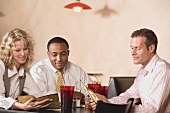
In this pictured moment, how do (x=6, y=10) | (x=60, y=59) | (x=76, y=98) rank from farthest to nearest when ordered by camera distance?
(x=6, y=10)
(x=60, y=59)
(x=76, y=98)

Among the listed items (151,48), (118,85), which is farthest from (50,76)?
(151,48)

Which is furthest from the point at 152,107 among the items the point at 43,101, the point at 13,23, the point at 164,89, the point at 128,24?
the point at 13,23

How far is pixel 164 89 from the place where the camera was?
234 cm

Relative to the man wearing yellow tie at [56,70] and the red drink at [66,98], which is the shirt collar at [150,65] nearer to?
the red drink at [66,98]

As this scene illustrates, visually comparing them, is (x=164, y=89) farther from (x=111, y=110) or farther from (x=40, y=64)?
(x=40, y=64)

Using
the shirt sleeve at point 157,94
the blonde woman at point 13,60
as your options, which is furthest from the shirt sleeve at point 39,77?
the shirt sleeve at point 157,94

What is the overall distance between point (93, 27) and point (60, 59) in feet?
9.75

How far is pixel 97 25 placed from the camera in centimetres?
624

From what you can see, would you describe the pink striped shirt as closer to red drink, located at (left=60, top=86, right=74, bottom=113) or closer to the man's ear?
the man's ear

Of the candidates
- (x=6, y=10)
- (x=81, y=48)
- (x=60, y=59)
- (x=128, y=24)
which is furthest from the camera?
(x=6, y=10)

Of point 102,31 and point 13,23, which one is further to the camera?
point 13,23

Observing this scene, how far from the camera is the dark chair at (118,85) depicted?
377 centimetres

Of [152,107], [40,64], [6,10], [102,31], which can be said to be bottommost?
[152,107]

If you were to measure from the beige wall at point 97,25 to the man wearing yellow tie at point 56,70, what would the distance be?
246 cm
